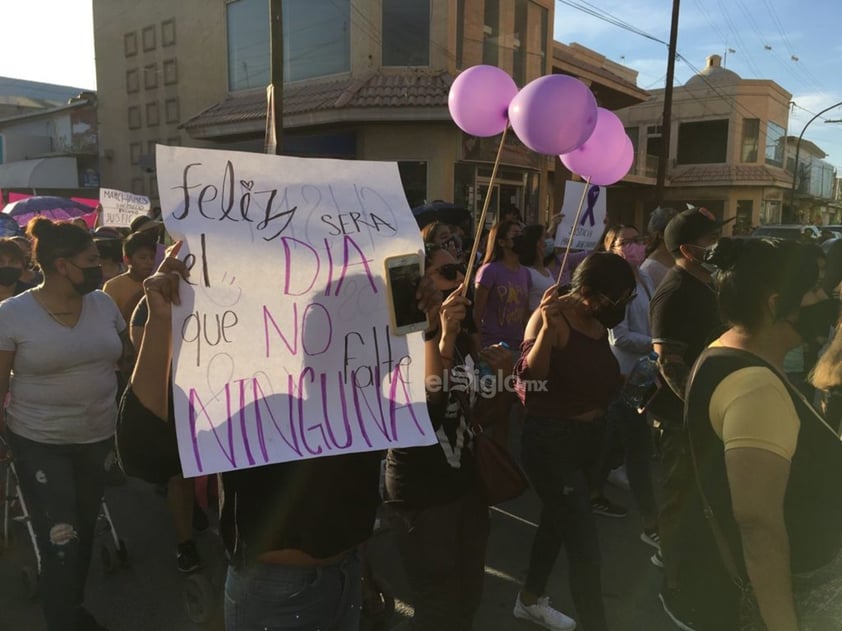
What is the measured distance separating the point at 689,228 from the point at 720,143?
3332 centimetres

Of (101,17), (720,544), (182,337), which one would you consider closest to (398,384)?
(182,337)

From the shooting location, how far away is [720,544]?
163 centimetres

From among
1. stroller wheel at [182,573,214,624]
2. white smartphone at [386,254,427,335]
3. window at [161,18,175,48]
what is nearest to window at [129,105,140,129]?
window at [161,18,175,48]

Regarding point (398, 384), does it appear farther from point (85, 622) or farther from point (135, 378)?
point (85, 622)

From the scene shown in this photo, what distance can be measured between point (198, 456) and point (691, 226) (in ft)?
8.68

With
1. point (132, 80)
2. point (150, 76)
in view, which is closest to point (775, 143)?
point (150, 76)

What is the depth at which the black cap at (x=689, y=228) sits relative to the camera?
313 centimetres

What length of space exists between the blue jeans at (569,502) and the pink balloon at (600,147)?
1.68m

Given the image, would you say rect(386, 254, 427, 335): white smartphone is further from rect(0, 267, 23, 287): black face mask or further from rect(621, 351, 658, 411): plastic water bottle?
rect(0, 267, 23, 287): black face mask

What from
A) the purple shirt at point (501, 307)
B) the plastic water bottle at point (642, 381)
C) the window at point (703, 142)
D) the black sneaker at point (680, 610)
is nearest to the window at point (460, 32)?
the purple shirt at point (501, 307)

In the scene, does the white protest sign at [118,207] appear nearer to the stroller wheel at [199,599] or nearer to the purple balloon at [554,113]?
the stroller wheel at [199,599]

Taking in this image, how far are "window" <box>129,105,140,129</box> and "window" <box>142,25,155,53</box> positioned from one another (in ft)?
5.73

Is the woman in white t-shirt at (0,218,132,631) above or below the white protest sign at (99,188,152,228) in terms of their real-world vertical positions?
below

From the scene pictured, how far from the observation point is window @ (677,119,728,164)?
32.0 metres
